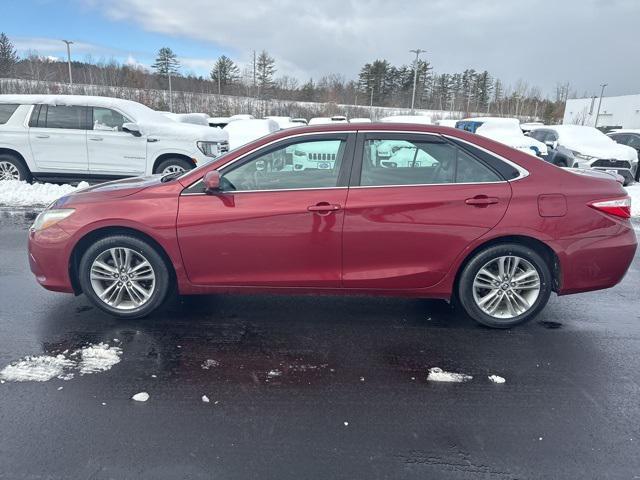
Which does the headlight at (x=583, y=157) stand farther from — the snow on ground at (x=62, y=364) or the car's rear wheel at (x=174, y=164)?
the snow on ground at (x=62, y=364)

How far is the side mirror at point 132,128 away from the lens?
9438 millimetres

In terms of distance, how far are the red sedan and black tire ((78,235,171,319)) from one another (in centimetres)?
1

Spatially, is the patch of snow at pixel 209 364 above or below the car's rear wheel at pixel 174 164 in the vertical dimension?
below

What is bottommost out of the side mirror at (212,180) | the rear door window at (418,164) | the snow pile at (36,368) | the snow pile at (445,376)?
the snow pile at (36,368)

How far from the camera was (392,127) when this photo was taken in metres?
3.89

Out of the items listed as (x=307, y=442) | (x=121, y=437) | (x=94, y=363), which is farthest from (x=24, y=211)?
(x=307, y=442)

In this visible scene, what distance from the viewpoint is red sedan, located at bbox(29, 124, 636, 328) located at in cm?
367

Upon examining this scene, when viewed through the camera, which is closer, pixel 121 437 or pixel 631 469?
pixel 631 469

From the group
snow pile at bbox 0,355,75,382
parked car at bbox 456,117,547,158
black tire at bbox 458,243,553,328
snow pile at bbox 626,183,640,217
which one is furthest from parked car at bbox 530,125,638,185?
snow pile at bbox 0,355,75,382

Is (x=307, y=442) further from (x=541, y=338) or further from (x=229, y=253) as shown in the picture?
(x=541, y=338)

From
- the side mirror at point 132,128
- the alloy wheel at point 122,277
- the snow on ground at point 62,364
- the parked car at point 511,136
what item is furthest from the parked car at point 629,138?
the snow on ground at point 62,364

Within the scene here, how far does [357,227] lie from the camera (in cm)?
365

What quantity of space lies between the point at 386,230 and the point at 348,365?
1089 mm

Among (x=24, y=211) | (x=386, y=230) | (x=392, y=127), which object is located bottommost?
(x=24, y=211)
